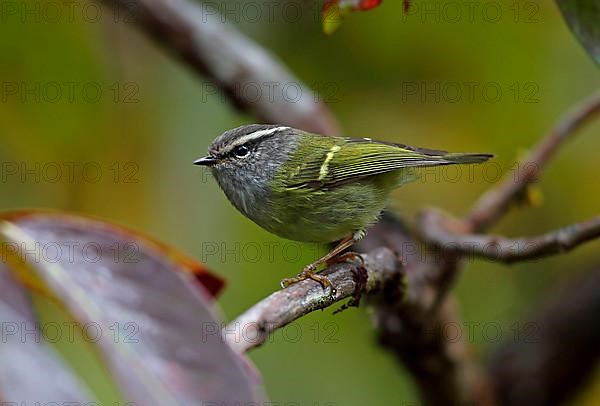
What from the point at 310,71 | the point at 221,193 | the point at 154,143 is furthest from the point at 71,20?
the point at 310,71

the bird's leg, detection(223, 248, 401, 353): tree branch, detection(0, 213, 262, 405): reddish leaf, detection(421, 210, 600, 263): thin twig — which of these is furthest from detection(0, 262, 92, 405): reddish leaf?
detection(421, 210, 600, 263): thin twig

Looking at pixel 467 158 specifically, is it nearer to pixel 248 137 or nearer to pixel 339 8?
pixel 248 137

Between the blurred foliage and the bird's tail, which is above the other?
the blurred foliage

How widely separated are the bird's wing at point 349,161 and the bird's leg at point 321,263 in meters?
0.24

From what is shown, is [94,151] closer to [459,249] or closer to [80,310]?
[459,249]

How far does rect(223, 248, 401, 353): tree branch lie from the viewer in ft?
4.93

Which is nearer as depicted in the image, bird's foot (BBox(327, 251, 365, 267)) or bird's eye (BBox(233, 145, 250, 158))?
bird's foot (BBox(327, 251, 365, 267))

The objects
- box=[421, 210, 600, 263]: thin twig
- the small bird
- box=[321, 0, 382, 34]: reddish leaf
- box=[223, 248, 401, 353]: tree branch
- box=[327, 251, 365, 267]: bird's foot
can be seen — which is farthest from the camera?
the small bird

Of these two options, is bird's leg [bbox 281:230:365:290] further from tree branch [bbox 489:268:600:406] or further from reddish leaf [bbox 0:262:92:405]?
tree branch [bbox 489:268:600:406]

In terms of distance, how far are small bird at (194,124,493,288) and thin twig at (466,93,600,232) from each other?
32 centimetres

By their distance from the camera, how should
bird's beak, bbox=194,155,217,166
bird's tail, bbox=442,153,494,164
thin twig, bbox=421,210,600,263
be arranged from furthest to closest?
bird's beak, bbox=194,155,217,166 < bird's tail, bbox=442,153,494,164 < thin twig, bbox=421,210,600,263

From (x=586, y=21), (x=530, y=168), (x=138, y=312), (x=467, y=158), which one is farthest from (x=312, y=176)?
(x=138, y=312)

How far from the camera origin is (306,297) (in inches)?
68.1

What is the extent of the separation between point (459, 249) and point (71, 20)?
1.67 m
